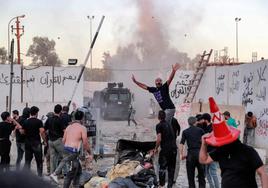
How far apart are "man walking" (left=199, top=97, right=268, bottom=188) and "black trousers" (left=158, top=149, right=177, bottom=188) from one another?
4.72 m

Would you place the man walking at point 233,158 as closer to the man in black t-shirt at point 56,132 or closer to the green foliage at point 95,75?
the man in black t-shirt at point 56,132

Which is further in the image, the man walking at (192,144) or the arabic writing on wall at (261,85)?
the arabic writing on wall at (261,85)

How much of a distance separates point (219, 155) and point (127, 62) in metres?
58.5

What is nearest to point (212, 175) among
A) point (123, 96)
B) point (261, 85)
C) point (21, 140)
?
point (21, 140)

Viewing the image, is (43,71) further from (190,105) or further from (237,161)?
(237,161)

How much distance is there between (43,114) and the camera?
68.4ft

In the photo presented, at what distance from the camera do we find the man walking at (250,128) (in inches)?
593

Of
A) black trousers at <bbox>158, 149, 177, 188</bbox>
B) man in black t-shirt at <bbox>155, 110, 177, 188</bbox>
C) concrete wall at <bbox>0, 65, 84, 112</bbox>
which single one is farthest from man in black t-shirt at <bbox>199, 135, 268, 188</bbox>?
concrete wall at <bbox>0, 65, 84, 112</bbox>

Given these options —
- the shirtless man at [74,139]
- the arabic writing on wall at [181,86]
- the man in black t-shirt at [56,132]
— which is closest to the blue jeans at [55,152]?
the man in black t-shirt at [56,132]

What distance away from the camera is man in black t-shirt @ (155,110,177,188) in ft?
32.5

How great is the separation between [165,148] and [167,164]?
375mm

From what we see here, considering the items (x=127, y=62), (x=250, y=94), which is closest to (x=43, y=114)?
(x=250, y=94)

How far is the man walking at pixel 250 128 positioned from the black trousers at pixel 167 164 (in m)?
5.51

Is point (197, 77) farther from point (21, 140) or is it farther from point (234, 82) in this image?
point (21, 140)
